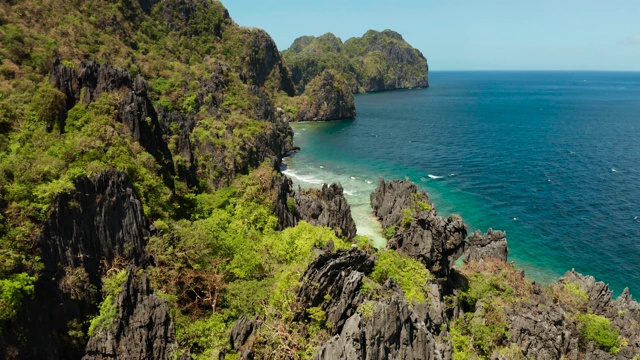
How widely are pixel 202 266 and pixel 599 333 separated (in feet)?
114

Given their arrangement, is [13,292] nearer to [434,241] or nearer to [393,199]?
[434,241]

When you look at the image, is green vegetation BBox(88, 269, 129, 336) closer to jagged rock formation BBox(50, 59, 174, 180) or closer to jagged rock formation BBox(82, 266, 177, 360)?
jagged rock formation BBox(82, 266, 177, 360)

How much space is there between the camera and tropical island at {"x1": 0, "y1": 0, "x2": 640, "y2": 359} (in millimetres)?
20172

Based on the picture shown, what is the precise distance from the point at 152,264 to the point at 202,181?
30.5 m

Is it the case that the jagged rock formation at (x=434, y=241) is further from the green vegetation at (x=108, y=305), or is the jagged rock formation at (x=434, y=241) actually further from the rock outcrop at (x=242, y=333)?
the green vegetation at (x=108, y=305)

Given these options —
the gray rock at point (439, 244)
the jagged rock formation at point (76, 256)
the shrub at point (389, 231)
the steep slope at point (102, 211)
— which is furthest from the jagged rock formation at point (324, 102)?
the jagged rock formation at point (76, 256)

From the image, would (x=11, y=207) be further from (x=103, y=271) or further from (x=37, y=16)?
(x=37, y=16)

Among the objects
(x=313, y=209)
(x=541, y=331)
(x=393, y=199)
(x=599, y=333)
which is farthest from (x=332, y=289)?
(x=393, y=199)

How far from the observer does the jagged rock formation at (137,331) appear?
19875 millimetres

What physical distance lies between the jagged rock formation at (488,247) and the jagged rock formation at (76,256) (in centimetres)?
3912

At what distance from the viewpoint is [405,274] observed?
104 ft

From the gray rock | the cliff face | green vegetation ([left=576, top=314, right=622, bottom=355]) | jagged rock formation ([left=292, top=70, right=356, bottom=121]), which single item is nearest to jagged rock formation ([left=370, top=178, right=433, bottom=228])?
the cliff face

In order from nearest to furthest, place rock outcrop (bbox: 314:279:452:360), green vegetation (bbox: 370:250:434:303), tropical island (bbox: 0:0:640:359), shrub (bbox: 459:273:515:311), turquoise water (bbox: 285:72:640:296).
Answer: rock outcrop (bbox: 314:279:452:360) < tropical island (bbox: 0:0:640:359) < green vegetation (bbox: 370:250:434:303) < shrub (bbox: 459:273:515:311) < turquoise water (bbox: 285:72:640:296)

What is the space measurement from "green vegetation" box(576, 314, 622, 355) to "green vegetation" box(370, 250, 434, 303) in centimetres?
1496
